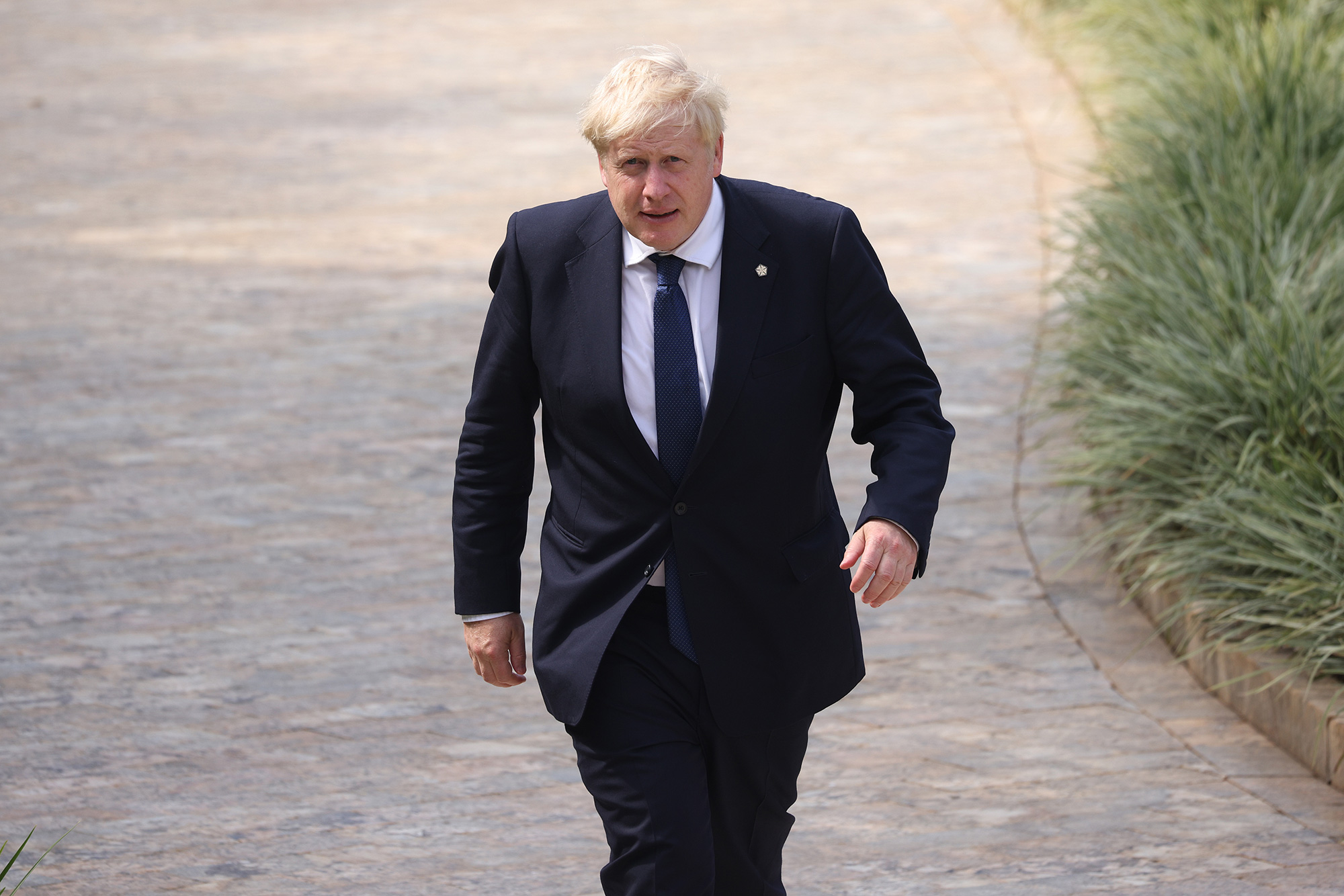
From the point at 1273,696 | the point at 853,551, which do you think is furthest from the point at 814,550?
the point at 1273,696

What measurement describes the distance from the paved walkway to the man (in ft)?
3.58

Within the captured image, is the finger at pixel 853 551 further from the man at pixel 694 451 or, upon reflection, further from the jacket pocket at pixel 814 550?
the jacket pocket at pixel 814 550

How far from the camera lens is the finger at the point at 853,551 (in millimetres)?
2906

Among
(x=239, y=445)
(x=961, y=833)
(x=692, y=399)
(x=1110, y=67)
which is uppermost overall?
(x=1110, y=67)

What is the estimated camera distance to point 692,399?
10.1ft

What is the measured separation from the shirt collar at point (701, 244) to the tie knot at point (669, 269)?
1cm

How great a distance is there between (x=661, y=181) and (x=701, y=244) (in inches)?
7.4

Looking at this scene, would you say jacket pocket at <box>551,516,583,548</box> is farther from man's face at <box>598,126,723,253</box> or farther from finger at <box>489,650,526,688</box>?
man's face at <box>598,126,723,253</box>

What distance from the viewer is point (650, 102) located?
2.94m

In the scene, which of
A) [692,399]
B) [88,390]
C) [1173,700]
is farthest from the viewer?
[88,390]

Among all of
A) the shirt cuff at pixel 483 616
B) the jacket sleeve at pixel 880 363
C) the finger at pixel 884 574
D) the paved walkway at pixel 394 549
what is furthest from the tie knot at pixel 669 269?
the paved walkway at pixel 394 549

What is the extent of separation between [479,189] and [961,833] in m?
7.80

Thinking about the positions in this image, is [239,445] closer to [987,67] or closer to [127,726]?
[127,726]

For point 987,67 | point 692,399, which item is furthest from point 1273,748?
point 987,67
